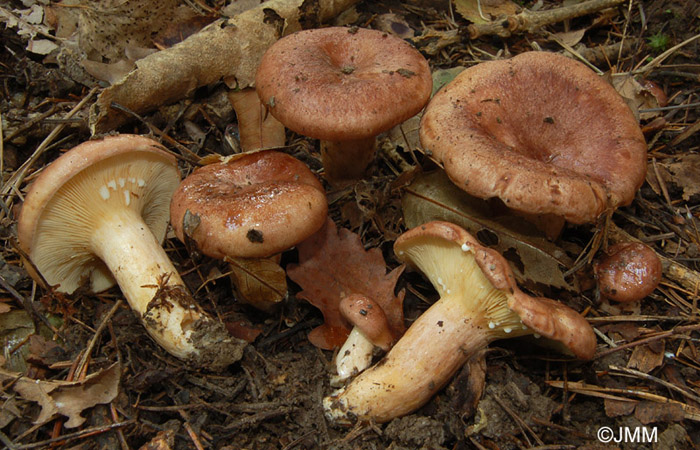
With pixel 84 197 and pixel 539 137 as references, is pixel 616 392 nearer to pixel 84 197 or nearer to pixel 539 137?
pixel 539 137

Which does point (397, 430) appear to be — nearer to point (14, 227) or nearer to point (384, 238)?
point (384, 238)

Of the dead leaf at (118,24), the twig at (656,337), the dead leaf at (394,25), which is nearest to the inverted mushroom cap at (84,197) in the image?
the dead leaf at (118,24)

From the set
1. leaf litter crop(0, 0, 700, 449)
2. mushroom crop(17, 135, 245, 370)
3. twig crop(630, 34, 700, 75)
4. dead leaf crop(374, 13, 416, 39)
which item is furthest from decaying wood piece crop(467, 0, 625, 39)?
mushroom crop(17, 135, 245, 370)

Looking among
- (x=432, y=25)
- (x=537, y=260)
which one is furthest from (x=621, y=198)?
(x=432, y=25)

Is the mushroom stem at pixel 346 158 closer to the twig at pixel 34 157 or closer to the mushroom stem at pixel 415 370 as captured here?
the mushroom stem at pixel 415 370

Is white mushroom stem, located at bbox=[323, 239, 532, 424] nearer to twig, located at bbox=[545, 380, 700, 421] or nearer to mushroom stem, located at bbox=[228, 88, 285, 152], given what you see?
twig, located at bbox=[545, 380, 700, 421]

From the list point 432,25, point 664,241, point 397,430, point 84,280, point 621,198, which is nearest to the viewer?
point 397,430

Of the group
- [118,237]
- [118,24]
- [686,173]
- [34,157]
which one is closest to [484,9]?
[686,173]
